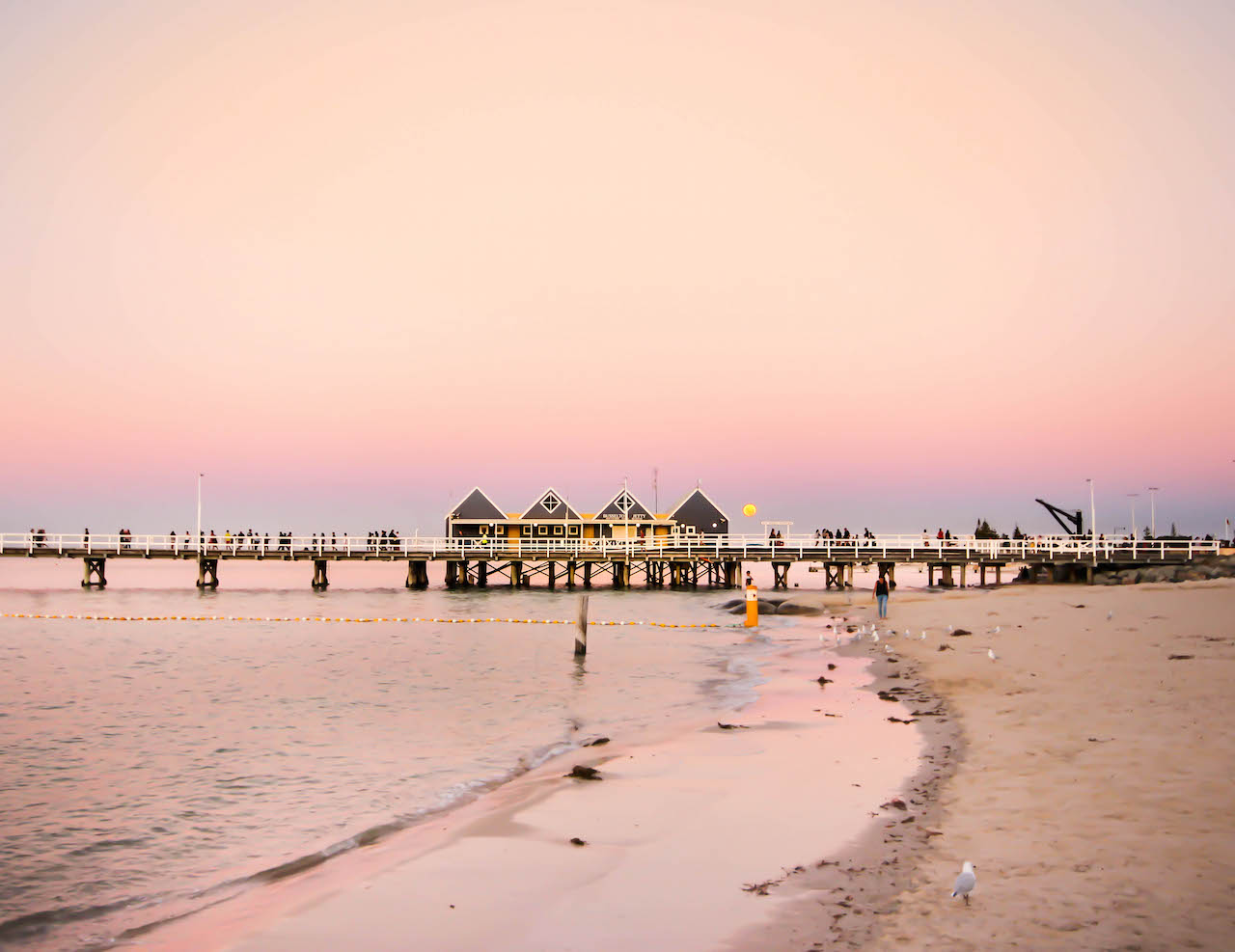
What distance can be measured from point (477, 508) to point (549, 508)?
643 cm

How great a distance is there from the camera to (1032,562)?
167 ft

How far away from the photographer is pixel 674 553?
191ft

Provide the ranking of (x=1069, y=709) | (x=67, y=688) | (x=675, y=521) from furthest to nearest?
(x=675, y=521) → (x=67, y=688) → (x=1069, y=709)

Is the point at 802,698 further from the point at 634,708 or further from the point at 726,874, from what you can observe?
the point at 726,874

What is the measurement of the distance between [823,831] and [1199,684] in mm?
7305

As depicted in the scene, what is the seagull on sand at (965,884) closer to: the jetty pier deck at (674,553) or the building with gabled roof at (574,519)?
the jetty pier deck at (674,553)

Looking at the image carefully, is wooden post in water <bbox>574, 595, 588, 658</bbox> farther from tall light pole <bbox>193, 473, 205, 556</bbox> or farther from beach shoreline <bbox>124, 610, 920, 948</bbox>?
tall light pole <bbox>193, 473, 205, 556</bbox>

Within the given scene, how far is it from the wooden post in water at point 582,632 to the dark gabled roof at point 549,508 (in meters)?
50.3

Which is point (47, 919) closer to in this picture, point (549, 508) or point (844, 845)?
point (844, 845)

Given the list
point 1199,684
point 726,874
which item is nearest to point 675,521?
point 1199,684

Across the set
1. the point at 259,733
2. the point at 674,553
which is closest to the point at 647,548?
the point at 674,553

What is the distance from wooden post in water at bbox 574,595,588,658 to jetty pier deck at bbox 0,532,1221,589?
30.3 m

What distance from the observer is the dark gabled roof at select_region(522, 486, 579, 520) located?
252ft

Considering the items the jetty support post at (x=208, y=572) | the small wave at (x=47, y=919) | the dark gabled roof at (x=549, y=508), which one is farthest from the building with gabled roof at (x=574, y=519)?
the small wave at (x=47, y=919)
